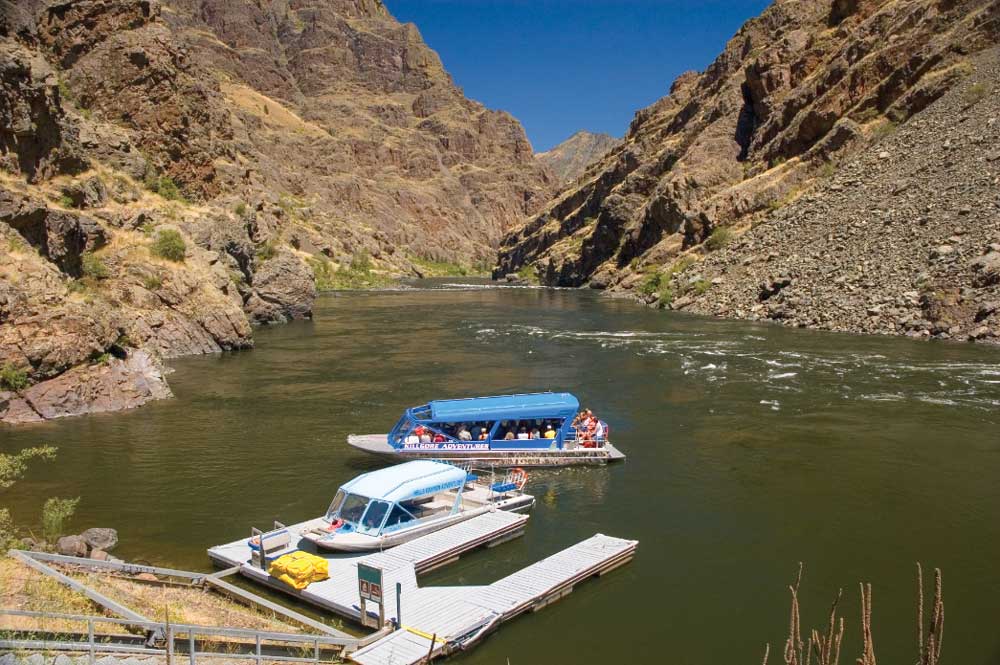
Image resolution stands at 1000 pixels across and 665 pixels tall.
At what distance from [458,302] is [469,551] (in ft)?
293

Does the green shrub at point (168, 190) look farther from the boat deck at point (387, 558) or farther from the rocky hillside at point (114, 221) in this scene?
the boat deck at point (387, 558)

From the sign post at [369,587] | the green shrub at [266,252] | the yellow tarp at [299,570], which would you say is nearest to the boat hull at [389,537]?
the yellow tarp at [299,570]

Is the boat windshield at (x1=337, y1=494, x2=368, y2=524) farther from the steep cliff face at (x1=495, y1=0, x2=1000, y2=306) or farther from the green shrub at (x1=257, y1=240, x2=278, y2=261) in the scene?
the green shrub at (x1=257, y1=240, x2=278, y2=261)

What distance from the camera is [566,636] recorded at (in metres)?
17.0

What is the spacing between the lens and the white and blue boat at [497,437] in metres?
30.1

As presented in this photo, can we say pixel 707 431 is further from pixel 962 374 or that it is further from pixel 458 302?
pixel 458 302

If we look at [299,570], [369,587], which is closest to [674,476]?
[369,587]

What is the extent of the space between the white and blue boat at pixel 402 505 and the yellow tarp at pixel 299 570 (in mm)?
1517

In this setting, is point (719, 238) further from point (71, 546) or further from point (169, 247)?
point (71, 546)

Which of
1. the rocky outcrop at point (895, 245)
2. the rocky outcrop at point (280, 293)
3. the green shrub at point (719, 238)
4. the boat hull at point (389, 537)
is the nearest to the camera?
the boat hull at point (389, 537)

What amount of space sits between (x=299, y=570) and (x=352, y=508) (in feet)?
12.4

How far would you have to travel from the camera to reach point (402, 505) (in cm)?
2314

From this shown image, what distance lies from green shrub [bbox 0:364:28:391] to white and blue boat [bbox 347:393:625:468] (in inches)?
643

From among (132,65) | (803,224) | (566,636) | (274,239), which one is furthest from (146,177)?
(566,636)
